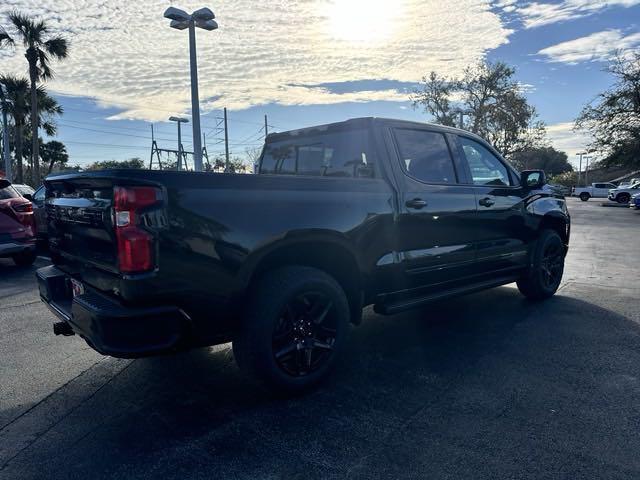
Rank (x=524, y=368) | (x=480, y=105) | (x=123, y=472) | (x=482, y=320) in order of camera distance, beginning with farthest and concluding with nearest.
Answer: (x=480, y=105), (x=482, y=320), (x=524, y=368), (x=123, y=472)

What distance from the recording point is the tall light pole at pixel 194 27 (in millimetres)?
12438

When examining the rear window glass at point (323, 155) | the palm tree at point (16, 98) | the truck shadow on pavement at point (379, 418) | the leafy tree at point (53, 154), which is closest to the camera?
the truck shadow on pavement at point (379, 418)

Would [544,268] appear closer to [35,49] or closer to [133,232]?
[133,232]

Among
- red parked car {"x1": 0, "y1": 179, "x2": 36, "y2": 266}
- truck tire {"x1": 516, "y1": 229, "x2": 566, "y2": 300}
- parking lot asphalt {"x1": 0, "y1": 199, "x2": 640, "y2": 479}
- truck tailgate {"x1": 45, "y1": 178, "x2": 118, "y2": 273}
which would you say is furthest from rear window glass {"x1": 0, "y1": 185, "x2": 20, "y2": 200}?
truck tire {"x1": 516, "y1": 229, "x2": 566, "y2": 300}

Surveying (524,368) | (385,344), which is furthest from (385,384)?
(524,368)

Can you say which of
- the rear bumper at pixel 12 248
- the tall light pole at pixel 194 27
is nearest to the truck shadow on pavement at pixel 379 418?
the rear bumper at pixel 12 248

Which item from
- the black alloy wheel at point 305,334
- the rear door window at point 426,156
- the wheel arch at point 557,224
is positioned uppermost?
the rear door window at point 426,156

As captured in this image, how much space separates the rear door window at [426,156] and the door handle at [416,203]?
0.71ft

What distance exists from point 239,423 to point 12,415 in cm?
147

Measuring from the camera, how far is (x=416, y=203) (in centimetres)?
371

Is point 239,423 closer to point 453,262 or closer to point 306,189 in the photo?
point 306,189

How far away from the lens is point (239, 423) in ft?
9.11

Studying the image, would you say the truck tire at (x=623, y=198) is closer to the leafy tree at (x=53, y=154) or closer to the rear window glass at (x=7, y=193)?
the rear window glass at (x=7, y=193)

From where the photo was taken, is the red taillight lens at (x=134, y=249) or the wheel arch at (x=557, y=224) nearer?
the red taillight lens at (x=134, y=249)
